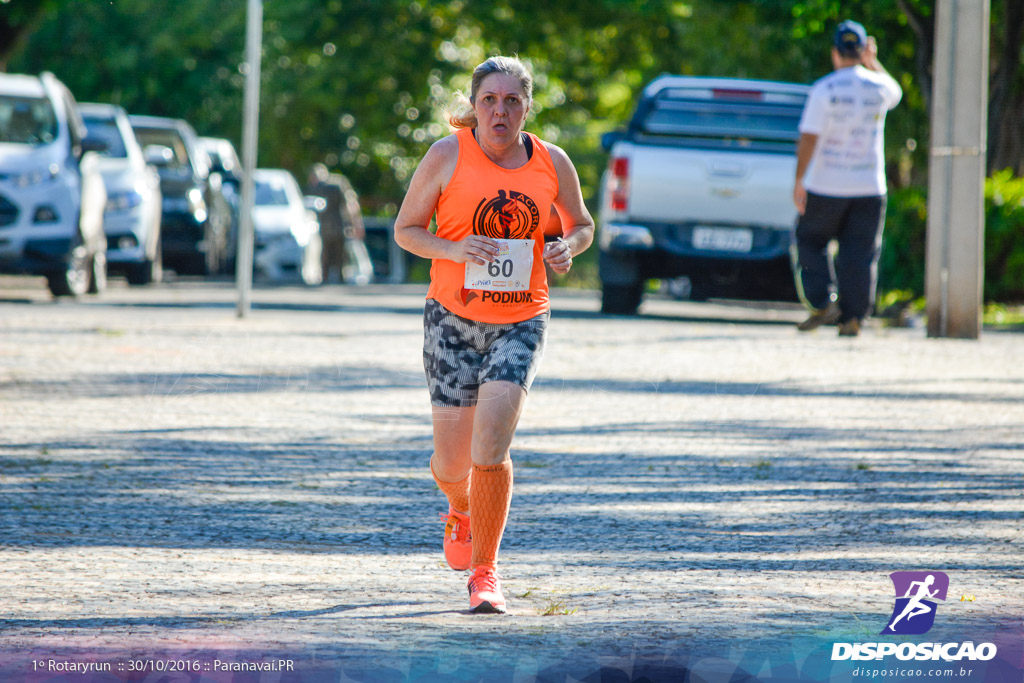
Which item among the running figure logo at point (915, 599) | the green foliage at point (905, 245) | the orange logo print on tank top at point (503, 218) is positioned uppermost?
the orange logo print on tank top at point (503, 218)

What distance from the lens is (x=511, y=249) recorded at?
5.12 m

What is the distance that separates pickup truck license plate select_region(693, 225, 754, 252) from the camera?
15445 millimetres

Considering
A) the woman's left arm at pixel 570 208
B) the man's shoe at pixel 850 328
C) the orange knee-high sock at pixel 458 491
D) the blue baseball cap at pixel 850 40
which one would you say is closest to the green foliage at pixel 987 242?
the man's shoe at pixel 850 328

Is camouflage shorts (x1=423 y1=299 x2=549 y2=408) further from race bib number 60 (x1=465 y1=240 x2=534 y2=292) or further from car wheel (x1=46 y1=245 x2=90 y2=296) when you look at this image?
car wheel (x1=46 y1=245 x2=90 y2=296)

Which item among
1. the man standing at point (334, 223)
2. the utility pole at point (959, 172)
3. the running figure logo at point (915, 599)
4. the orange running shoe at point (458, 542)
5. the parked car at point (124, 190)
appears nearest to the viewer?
the running figure logo at point (915, 599)

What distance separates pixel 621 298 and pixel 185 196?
8.51 metres

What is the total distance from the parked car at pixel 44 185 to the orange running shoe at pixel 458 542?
11.7 meters

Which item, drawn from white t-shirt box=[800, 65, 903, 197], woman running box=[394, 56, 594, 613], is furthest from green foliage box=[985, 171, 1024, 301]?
woman running box=[394, 56, 594, 613]

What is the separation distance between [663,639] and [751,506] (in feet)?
→ 7.61

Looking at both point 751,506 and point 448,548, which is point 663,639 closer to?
point 448,548

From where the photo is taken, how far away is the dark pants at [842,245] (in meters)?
12.4

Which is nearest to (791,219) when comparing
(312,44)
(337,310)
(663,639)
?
(337,310)

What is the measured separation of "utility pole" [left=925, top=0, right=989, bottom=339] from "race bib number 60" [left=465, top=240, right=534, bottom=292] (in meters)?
9.44

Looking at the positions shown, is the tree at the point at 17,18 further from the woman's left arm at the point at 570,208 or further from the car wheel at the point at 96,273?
the woman's left arm at the point at 570,208
